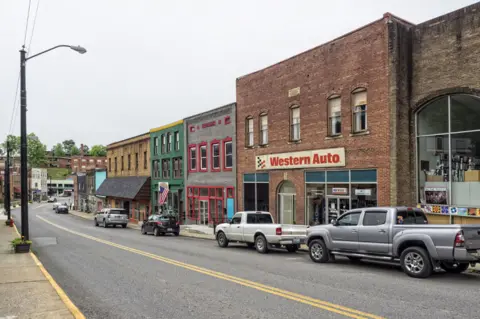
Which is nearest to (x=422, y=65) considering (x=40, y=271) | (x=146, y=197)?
(x=40, y=271)

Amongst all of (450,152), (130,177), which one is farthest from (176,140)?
(450,152)

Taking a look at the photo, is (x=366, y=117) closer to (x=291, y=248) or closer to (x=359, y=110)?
(x=359, y=110)

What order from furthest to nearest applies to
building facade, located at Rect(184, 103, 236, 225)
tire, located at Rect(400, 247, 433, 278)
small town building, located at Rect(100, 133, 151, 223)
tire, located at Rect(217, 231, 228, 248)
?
1. small town building, located at Rect(100, 133, 151, 223)
2. building facade, located at Rect(184, 103, 236, 225)
3. tire, located at Rect(217, 231, 228, 248)
4. tire, located at Rect(400, 247, 433, 278)

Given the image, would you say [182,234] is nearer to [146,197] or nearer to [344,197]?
[344,197]

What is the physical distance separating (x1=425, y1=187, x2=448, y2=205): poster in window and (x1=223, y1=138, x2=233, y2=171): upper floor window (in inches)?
564

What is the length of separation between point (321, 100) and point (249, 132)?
6994 mm

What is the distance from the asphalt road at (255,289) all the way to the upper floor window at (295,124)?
980cm

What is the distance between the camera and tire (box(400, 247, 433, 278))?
10.7 m

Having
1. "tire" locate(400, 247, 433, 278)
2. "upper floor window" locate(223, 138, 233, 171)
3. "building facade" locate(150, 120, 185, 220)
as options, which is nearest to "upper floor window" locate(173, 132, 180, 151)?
"building facade" locate(150, 120, 185, 220)

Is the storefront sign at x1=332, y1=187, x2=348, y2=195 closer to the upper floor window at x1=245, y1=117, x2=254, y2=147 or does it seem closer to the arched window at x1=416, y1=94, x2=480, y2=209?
the arched window at x1=416, y1=94, x2=480, y2=209

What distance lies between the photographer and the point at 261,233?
56.6 feet

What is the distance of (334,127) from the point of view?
2130 cm

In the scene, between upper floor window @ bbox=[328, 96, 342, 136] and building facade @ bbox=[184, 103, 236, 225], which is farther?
building facade @ bbox=[184, 103, 236, 225]

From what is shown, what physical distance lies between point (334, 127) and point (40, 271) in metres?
14.4
